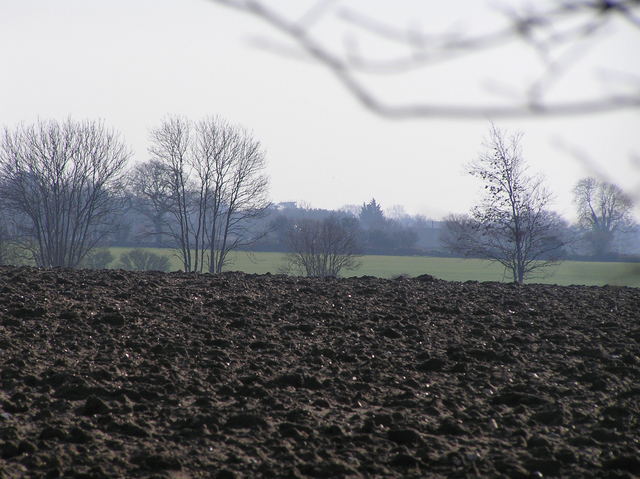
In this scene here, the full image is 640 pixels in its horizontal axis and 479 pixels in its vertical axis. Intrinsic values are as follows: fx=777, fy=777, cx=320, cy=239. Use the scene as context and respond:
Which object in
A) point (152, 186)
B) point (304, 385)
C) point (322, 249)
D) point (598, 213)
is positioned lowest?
point (304, 385)

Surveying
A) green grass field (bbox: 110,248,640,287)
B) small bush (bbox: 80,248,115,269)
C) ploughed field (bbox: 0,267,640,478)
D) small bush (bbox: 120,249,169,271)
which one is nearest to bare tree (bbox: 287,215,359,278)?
green grass field (bbox: 110,248,640,287)

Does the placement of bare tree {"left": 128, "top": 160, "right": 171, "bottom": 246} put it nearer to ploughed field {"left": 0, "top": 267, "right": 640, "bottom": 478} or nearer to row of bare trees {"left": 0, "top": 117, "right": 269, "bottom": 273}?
row of bare trees {"left": 0, "top": 117, "right": 269, "bottom": 273}

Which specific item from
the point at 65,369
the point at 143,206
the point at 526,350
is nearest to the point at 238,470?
the point at 65,369

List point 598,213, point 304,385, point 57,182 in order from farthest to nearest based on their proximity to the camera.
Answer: point 57,182
point 304,385
point 598,213

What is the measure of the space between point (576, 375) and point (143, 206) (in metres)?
40.3

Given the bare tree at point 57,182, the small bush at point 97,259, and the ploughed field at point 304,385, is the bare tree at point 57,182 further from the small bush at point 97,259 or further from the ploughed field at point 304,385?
the ploughed field at point 304,385

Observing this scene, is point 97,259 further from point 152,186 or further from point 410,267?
point 410,267

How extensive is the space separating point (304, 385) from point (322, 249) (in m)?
36.8

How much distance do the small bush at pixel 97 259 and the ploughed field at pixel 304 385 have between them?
31959 millimetres

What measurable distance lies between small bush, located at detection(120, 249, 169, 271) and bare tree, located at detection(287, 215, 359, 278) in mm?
7196

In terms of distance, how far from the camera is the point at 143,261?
4394 cm

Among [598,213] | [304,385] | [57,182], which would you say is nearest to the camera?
[598,213]

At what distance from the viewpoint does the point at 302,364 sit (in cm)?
701

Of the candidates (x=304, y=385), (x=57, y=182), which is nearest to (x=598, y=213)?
(x=304, y=385)
